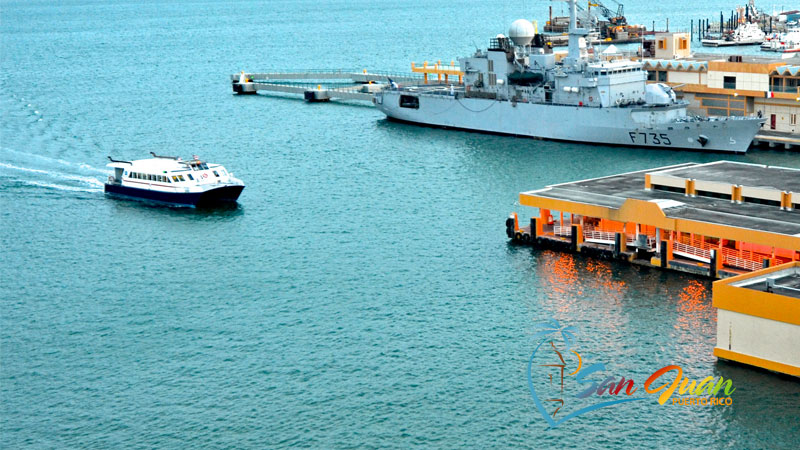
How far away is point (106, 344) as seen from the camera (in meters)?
43.3

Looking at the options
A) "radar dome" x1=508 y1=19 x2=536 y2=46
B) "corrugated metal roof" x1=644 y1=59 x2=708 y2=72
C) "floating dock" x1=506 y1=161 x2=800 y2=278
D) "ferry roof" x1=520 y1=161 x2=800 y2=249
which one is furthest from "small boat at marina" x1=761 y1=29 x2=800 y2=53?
"floating dock" x1=506 y1=161 x2=800 y2=278

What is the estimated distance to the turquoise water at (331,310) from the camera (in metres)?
35.2

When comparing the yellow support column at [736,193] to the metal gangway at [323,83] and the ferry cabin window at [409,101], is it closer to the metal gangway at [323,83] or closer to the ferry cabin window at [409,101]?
the ferry cabin window at [409,101]

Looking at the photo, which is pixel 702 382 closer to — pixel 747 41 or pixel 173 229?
pixel 173 229

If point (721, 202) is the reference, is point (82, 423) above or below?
below

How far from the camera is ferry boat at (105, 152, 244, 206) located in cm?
6525

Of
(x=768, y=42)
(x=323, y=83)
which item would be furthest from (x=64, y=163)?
(x=768, y=42)

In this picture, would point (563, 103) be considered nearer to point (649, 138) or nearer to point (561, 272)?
point (649, 138)

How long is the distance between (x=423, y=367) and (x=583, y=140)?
157 ft

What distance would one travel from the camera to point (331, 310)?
151 feet

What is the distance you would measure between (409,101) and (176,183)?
3560cm

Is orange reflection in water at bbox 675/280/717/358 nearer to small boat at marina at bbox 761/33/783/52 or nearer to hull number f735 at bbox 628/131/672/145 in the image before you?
hull number f735 at bbox 628/131/672/145

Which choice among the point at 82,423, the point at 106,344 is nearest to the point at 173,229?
the point at 106,344

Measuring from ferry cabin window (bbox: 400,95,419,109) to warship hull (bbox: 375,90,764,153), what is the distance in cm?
26
